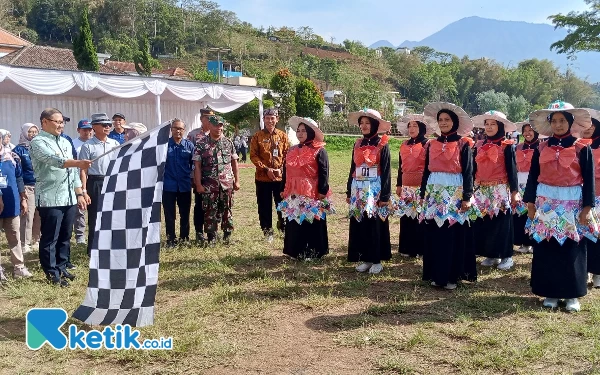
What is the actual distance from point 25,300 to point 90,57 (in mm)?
36737

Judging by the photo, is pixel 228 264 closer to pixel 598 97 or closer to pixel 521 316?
pixel 521 316

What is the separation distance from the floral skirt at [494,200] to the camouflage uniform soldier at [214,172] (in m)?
3.20

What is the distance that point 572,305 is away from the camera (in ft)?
15.0

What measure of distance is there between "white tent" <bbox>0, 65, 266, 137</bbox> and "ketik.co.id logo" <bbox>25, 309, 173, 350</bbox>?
6.31 m

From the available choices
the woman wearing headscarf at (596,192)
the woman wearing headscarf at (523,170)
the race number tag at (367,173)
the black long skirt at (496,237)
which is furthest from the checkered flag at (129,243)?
the woman wearing headscarf at (523,170)

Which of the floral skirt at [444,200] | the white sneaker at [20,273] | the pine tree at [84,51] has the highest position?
the pine tree at [84,51]

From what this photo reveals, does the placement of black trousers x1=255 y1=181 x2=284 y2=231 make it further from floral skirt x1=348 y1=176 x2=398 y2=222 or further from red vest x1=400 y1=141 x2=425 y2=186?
red vest x1=400 y1=141 x2=425 y2=186

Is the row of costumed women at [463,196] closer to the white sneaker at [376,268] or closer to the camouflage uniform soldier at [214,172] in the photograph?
the white sneaker at [376,268]

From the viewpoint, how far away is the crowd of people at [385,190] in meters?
4.55

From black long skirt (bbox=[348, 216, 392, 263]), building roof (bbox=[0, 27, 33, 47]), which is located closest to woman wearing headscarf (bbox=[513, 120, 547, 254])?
black long skirt (bbox=[348, 216, 392, 263])

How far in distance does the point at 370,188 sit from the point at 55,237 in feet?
11.0

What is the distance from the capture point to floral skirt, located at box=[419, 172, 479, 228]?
4.99m

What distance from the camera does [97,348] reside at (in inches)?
149

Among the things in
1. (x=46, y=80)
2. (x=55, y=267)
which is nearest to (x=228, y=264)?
(x=55, y=267)
